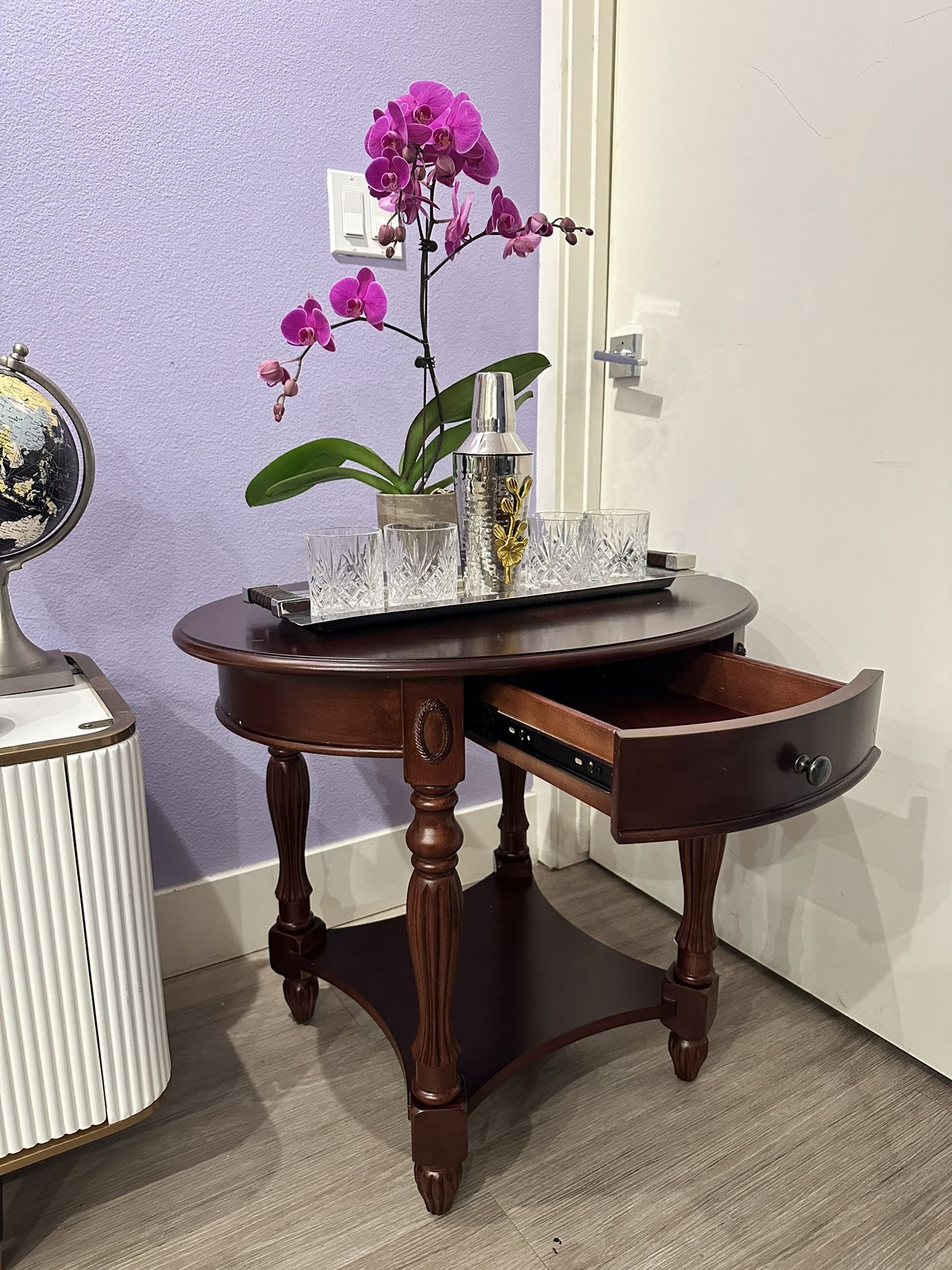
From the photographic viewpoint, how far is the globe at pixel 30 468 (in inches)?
35.6

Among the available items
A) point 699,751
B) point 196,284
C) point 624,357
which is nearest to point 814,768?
point 699,751

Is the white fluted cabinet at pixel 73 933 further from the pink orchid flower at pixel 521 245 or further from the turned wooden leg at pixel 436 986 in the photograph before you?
the pink orchid flower at pixel 521 245

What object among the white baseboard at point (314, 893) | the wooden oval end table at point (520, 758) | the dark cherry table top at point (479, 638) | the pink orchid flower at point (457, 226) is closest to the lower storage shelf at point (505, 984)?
the wooden oval end table at point (520, 758)

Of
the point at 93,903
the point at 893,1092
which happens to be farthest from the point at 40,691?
the point at 893,1092

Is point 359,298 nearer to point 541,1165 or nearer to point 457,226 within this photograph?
point 457,226

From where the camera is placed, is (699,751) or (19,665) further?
(19,665)

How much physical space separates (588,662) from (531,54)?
125 cm

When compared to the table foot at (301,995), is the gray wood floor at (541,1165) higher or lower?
lower

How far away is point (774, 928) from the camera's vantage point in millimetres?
1385

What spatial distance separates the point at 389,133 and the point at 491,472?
38cm

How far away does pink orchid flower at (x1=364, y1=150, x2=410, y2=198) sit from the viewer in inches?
36.6

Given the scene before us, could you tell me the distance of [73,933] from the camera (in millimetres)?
866

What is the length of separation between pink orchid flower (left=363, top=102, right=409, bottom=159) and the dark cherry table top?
52cm

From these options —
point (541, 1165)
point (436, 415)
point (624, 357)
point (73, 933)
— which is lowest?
point (541, 1165)
